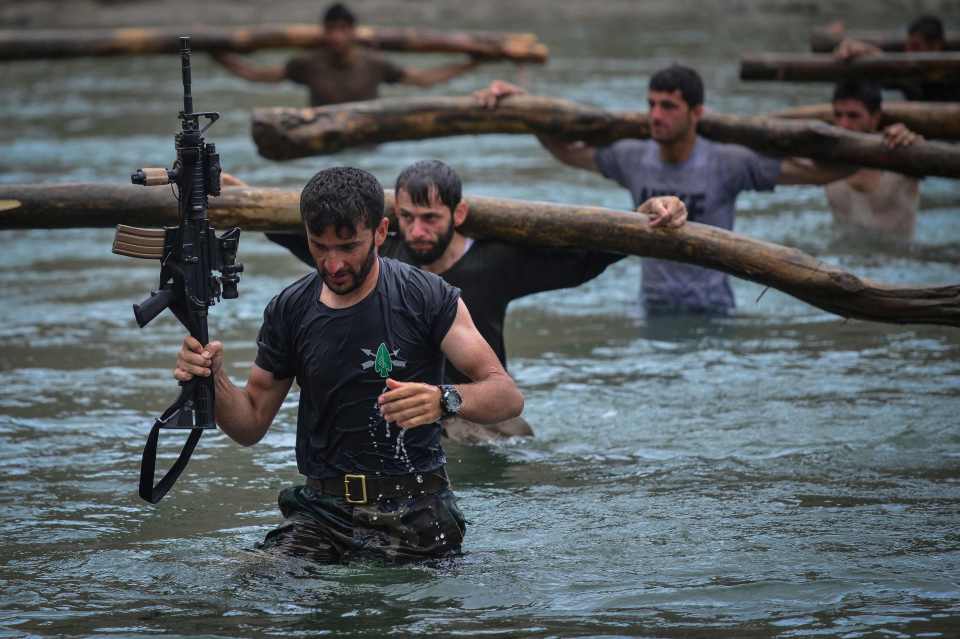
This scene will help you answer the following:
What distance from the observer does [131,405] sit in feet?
29.0

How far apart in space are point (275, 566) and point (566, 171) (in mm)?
11255

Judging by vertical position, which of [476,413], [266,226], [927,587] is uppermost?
[266,226]

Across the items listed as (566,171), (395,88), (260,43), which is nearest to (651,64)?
(395,88)

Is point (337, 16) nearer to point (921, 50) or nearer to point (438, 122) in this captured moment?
point (921, 50)

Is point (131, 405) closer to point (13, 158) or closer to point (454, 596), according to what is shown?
point (454, 596)

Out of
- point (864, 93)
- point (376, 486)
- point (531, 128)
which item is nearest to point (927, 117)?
point (864, 93)

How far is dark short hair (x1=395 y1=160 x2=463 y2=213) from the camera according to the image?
7023mm

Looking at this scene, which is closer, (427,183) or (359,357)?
(359,357)

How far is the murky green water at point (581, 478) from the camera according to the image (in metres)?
5.61

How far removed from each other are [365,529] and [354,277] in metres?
0.95

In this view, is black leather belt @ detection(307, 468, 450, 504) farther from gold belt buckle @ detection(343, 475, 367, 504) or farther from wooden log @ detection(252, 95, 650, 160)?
wooden log @ detection(252, 95, 650, 160)

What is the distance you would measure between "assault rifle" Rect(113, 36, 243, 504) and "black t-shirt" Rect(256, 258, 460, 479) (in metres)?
0.26

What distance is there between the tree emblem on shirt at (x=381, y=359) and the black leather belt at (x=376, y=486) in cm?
41

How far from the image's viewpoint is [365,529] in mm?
5535
